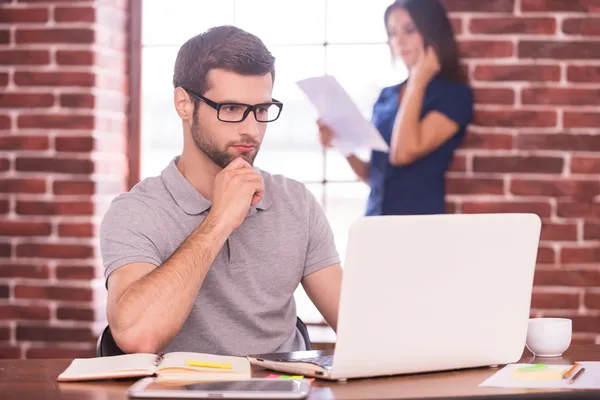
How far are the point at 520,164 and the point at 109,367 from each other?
5.42 ft

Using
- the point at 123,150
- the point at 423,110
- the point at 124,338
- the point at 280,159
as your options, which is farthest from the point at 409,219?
the point at 123,150

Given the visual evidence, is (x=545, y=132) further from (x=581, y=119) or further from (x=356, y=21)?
(x=356, y=21)

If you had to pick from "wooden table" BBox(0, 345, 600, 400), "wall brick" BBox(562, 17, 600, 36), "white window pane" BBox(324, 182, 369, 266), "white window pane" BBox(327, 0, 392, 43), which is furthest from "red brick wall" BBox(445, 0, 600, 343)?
"wooden table" BBox(0, 345, 600, 400)

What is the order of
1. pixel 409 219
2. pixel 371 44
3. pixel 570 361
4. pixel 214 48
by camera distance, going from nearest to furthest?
pixel 409 219
pixel 570 361
pixel 214 48
pixel 371 44

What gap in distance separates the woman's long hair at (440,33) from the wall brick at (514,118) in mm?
128

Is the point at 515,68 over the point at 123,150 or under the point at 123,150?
over

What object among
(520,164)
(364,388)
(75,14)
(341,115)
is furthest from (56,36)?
(364,388)

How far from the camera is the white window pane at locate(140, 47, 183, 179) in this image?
10.0 ft

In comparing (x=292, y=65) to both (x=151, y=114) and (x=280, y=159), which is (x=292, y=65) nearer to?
(x=280, y=159)

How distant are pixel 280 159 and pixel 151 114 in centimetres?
49

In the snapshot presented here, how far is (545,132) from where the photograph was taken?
2693 millimetres

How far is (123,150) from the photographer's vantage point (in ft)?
9.89

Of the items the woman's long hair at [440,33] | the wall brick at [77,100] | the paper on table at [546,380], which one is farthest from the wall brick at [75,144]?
the paper on table at [546,380]

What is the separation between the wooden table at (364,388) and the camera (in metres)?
1.31
